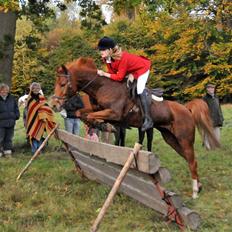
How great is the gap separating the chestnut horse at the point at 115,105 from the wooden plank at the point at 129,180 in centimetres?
85

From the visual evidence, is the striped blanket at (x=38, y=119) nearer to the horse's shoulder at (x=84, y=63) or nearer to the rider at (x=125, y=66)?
the horse's shoulder at (x=84, y=63)

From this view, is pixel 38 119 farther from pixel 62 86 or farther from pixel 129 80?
pixel 129 80

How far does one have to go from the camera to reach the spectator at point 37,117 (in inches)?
468

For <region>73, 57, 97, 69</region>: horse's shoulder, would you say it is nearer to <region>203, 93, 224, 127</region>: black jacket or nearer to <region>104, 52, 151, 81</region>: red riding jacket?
<region>104, 52, 151, 81</region>: red riding jacket

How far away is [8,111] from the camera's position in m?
11.7

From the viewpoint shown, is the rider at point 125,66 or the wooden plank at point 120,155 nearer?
the wooden plank at point 120,155

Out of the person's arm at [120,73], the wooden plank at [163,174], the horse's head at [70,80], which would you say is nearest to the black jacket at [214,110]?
the person's arm at [120,73]

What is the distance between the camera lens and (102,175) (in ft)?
27.0

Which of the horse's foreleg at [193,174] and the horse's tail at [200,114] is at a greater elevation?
the horse's tail at [200,114]

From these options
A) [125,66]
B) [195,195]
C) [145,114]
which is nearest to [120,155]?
[145,114]

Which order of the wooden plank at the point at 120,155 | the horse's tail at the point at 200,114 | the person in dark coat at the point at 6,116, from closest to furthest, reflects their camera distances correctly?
Result: the wooden plank at the point at 120,155 < the horse's tail at the point at 200,114 < the person in dark coat at the point at 6,116

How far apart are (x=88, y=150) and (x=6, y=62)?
5814mm

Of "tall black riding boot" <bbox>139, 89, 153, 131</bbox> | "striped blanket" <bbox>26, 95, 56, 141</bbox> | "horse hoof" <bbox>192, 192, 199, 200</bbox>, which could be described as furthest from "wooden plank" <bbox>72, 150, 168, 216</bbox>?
"striped blanket" <bbox>26, 95, 56, 141</bbox>

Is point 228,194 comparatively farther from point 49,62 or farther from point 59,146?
point 49,62
